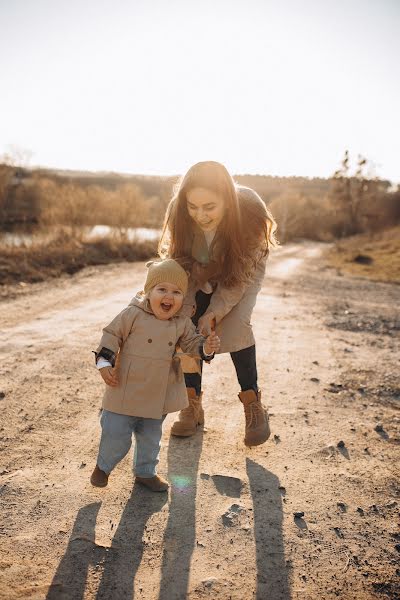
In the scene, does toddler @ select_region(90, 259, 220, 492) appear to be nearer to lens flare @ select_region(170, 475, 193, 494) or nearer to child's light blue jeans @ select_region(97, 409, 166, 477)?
child's light blue jeans @ select_region(97, 409, 166, 477)

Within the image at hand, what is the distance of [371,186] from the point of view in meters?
42.5

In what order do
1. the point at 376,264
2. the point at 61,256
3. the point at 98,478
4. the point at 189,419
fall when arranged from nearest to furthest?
the point at 98,478 → the point at 189,419 → the point at 61,256 → the point at 376,264

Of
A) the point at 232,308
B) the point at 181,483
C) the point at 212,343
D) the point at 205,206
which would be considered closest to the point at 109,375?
the point at 212,343

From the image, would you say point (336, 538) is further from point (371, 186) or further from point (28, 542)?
point (371, 186)

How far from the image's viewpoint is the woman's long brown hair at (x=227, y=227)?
103 inches

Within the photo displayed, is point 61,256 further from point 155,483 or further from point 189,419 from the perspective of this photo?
point 155,483

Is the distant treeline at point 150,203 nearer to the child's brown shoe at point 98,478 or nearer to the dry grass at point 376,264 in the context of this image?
the child's brown shoe at point 98,478

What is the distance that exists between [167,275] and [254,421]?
120cm

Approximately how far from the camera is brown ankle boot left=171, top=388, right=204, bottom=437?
9.98 ft

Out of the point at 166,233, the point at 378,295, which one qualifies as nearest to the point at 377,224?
the point at 378,295

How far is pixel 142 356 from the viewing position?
2.34 m

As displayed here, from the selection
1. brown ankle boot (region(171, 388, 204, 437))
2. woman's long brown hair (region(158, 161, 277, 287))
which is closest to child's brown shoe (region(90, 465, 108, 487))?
brown ankle boot (region(171, 388, 204, 437))

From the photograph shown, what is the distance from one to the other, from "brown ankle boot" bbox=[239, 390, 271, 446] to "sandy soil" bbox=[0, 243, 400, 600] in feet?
0.37

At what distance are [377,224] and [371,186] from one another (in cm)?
397
